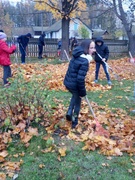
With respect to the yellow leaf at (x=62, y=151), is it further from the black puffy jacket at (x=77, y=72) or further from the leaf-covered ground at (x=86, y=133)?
the black puffy jacket at (x=77, y=72)

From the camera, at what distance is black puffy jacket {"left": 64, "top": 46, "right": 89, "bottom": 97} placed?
162 inches

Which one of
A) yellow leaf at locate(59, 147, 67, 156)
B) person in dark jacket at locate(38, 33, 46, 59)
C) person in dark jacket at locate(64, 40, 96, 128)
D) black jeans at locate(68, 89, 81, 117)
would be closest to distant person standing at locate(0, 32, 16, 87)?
black jeans at locate(68, 89, 81, 117)

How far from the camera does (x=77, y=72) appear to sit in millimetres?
4242

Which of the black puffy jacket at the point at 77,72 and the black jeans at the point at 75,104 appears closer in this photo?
the black puffy jacket at the point at 77,72

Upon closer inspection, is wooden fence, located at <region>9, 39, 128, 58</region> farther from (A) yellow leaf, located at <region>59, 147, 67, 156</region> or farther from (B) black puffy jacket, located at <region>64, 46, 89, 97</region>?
(A) yellow leaf, located at <region>59, 147, 67, 156</region>

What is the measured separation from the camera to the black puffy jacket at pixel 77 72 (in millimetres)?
4121

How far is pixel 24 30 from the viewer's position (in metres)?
65.7

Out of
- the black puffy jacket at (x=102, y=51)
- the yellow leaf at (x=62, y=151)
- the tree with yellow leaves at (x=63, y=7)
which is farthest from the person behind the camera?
the tree with yellow leaves at (x=63, y=7)

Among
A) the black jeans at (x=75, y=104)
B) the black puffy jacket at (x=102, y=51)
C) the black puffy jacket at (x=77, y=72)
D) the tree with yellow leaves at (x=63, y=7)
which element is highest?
the tree with yellow leaves at (x=63, y=7)

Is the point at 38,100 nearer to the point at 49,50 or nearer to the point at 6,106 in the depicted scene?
the point at 6,106

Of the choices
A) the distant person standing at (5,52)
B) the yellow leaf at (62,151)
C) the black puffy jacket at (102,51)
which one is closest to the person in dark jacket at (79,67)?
the yellow leaf at (62,151)

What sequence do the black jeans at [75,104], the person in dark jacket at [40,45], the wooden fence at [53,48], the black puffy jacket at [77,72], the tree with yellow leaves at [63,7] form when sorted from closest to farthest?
1. the black puffy jacket at [77,72]
2. the black jeans at [75,104]
3. the tree with yellow leaves at [63,7]
4. the person in dark jacket at [40,45]
5. the wooden fence at [53,48]

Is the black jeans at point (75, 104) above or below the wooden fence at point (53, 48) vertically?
below

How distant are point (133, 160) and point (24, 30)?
65356 millimetres
